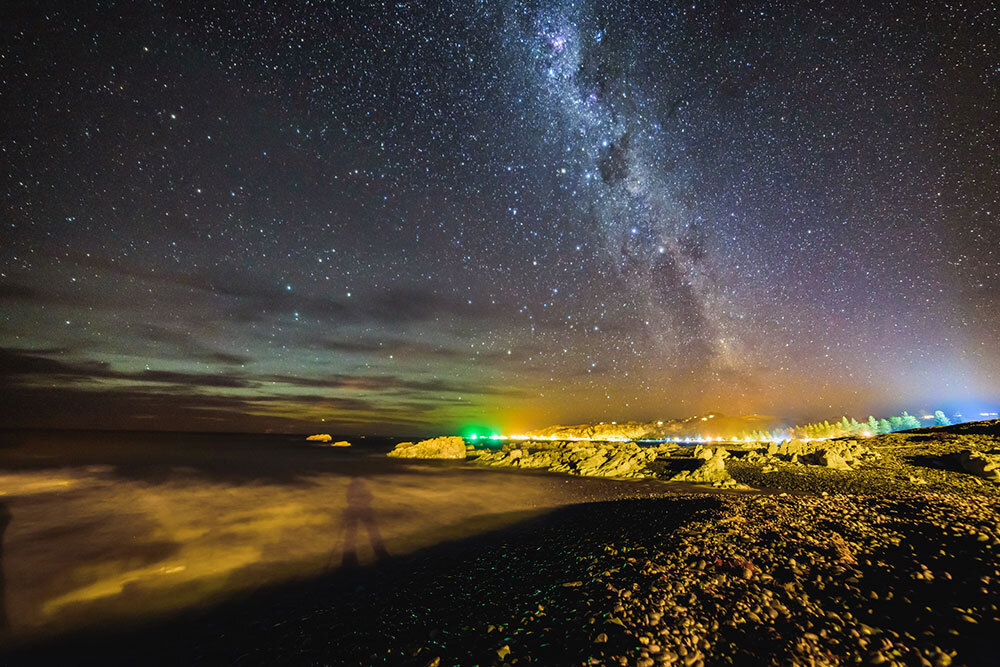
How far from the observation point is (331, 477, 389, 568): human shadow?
11.0 m

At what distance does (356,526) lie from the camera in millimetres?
14547

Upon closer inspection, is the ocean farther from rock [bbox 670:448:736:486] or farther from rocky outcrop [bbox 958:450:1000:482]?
rocky outcrop [bbox 958:450:1000:482]

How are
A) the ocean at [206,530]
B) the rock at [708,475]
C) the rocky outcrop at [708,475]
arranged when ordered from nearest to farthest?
the ocean at [206,530], the rocky outcrop at [708,475], the rock at [708,475]

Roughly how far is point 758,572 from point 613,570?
2502mm

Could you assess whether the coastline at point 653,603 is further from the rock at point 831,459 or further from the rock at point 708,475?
the rock at point 831,459

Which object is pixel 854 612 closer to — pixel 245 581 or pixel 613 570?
pixel 613 570

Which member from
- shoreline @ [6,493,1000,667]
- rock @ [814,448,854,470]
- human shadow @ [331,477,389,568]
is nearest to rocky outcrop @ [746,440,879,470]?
rock @ [814,448,854,470]

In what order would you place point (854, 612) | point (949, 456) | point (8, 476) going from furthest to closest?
point (8, 476)
point (949, 456)
point (854, 612)

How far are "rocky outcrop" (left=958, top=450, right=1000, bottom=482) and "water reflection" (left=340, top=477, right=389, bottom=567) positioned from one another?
25650 millimetres

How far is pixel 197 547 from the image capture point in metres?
12.1

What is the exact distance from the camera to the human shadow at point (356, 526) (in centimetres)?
1100

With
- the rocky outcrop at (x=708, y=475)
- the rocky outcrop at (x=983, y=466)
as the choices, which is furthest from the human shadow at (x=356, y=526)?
the rocky outcrop at (x=983, y=466)

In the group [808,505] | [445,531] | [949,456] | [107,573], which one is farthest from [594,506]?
[949,456]

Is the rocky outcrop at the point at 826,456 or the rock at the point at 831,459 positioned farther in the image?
the rocky outcrop at the point at 826,456
